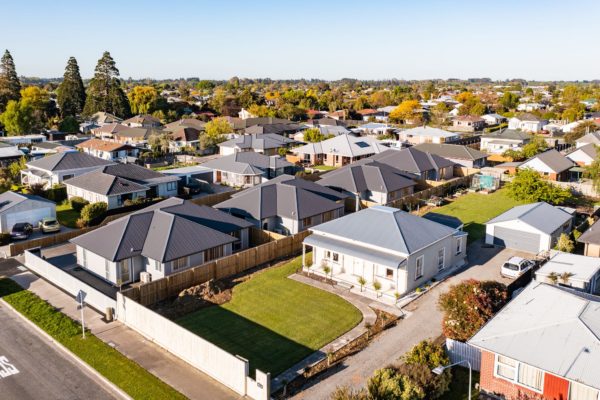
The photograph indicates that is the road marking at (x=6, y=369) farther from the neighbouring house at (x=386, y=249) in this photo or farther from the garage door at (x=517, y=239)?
the garage door at (x=517, y=239)

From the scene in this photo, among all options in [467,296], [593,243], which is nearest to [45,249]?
[467,296]

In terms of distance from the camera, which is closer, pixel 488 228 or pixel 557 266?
pixel 557 266

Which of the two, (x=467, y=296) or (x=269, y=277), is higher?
(x=467, y=296)

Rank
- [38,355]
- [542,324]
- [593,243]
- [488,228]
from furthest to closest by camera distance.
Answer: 1. [488,228]
2. [593,243]
3. [38,355]
4. [542,324]

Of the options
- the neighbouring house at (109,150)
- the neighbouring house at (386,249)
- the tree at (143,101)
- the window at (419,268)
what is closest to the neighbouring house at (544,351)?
the neighbouring house at (386,249)

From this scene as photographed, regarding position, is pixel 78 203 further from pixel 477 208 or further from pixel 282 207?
pixel 477 208

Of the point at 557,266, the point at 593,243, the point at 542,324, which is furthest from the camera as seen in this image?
the point at 593,243

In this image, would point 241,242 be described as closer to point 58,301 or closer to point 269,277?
point 269,277

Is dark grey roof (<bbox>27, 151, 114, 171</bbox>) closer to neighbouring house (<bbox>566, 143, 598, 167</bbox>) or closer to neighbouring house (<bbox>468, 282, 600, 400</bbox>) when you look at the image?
neighbouring house (<bbox>468, 282, 600, 400</bbox>)
